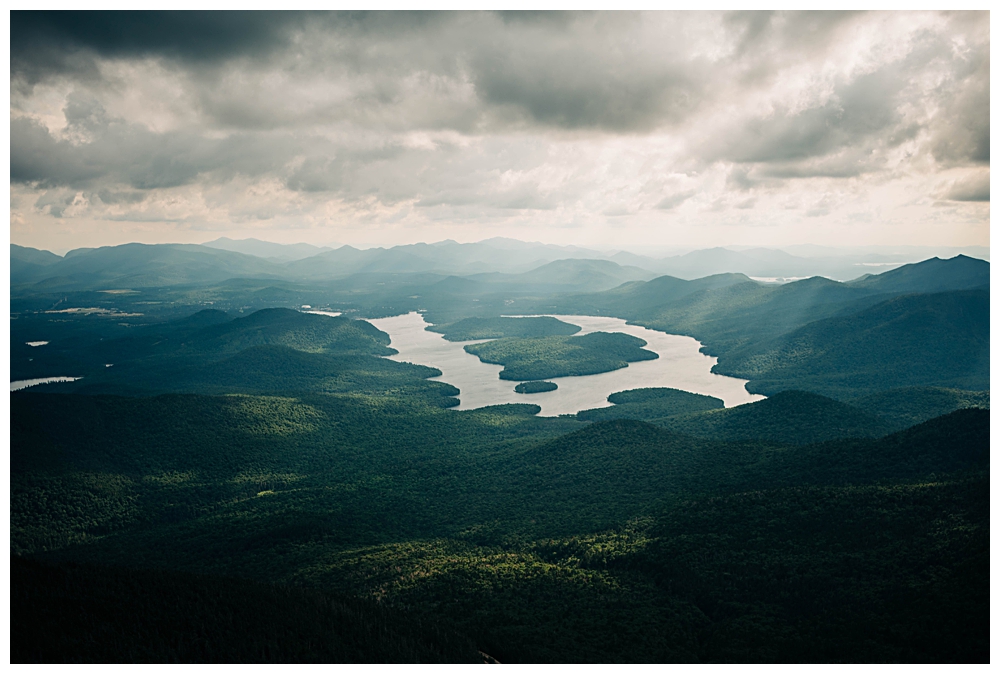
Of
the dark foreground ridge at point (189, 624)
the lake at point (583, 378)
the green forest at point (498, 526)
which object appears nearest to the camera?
the dark foreground ridge at point (189, 624)

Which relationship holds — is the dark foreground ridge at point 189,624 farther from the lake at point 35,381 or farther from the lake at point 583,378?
the lake at point 35,381

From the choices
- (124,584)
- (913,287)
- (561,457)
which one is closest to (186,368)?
(561,457)

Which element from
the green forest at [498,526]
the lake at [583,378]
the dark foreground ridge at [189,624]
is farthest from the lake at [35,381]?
the dark foreground ridge at [189,624]

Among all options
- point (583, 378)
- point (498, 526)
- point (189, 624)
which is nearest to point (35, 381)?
point (583, 378)

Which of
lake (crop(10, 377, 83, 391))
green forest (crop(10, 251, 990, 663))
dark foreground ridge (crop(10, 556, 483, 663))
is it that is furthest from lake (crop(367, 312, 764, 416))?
dark foreground ridge (crop(10, 556, 483, 663))

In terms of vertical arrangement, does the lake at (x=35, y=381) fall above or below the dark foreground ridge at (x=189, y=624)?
below

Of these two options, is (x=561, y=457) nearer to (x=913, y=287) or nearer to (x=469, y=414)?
(x=469, y=414)

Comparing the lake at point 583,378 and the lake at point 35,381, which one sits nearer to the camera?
the lake at point 583,378

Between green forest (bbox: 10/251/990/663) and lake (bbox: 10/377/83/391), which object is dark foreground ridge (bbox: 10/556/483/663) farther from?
lake (bbox: 10/377/83/391)
